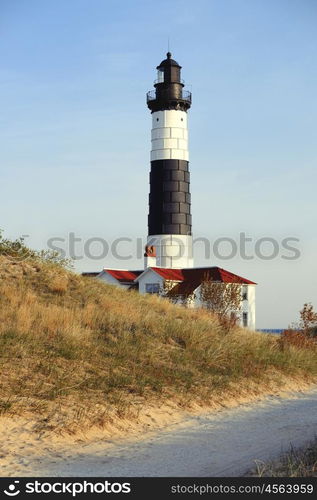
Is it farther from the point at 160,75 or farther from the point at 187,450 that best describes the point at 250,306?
the point at 187,450

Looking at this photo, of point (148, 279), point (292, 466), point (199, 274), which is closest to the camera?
point (292, 466)

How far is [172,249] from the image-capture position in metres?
50.1

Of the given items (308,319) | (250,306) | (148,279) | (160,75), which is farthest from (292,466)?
(160,75)

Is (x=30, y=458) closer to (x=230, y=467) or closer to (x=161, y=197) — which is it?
(x=230, y=467)

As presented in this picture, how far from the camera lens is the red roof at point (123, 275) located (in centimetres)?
5219

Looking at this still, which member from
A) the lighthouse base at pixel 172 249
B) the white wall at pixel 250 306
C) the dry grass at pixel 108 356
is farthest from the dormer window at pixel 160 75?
the dry grass at pixel 108 356

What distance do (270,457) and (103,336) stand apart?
321 inches

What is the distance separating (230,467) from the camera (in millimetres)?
A: 9250

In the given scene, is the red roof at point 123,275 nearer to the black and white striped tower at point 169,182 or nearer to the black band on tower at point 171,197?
the black and white striped tower at point 169,182

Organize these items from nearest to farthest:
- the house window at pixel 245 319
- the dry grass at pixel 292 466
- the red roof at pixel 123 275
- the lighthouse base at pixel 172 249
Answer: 1. the dry grass at pixel 292 466
2. the house window at pixel 245 319
3. the lighthouse base at pixel 172 249
4. the red roof at pixel 123 275

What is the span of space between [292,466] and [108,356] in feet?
25.4

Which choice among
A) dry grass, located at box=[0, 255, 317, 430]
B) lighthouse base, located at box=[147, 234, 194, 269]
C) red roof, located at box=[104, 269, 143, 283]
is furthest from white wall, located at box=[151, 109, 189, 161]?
dry grass, located at box=[0, 255, 317, 430]

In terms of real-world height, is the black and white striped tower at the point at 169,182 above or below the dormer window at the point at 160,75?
below

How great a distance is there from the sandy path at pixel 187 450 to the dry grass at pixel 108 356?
0.94m
